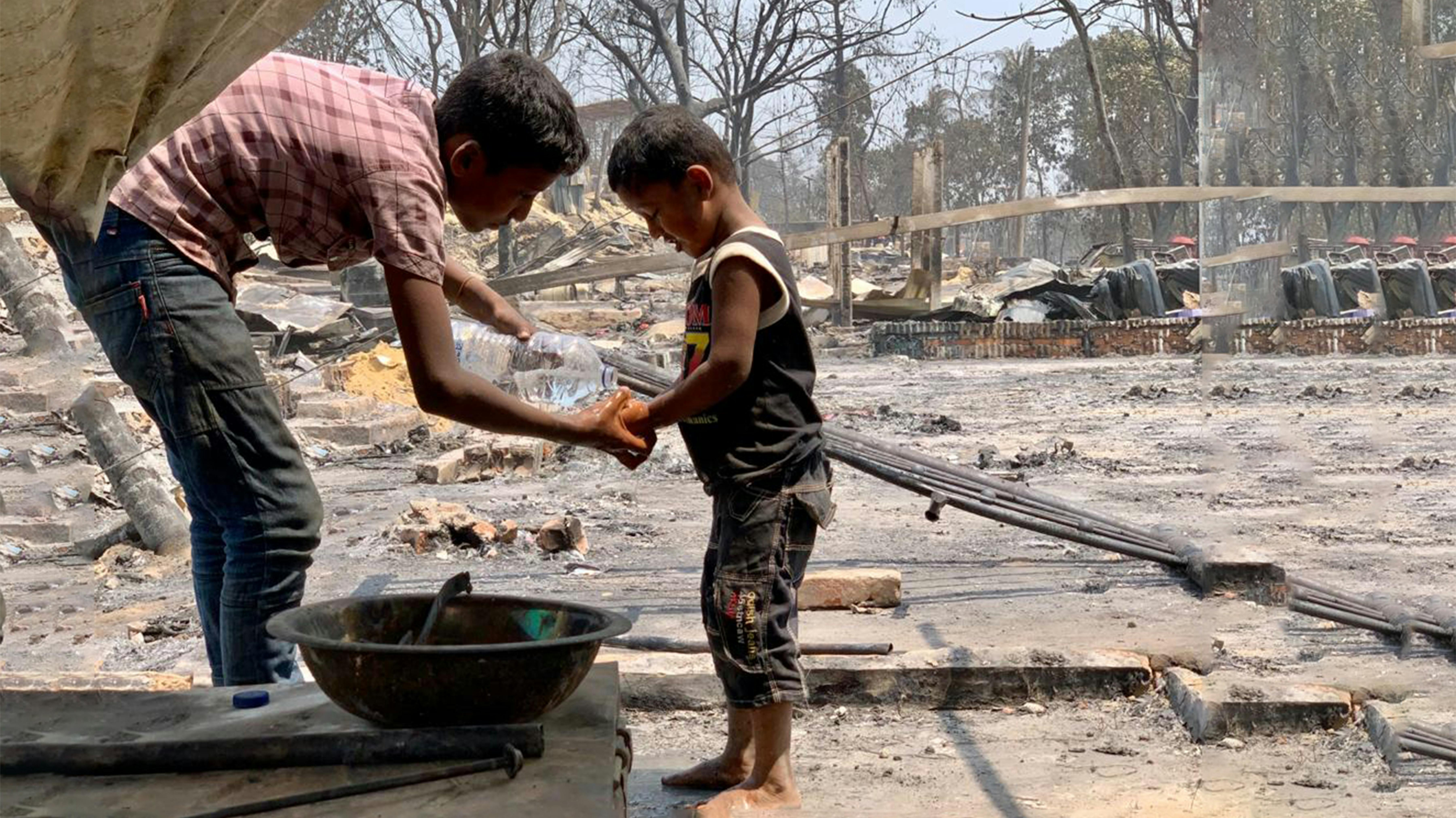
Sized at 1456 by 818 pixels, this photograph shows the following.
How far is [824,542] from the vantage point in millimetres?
6453

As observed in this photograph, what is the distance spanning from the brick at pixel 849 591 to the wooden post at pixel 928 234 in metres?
13.7

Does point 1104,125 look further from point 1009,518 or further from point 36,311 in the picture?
point 1009,518

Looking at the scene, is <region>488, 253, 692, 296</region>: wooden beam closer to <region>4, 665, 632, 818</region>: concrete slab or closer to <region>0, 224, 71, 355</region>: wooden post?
<region>0, 224, 71, 355</region>: wooden post

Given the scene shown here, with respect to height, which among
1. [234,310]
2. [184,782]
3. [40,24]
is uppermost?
[40,24]

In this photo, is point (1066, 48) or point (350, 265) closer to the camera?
point (350, 265)

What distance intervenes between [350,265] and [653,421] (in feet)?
2.50

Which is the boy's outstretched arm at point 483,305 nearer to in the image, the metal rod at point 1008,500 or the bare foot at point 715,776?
the bare foot at point 715,776

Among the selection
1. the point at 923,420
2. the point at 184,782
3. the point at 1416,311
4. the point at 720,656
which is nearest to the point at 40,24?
the point at 184,782

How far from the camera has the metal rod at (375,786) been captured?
189 cm

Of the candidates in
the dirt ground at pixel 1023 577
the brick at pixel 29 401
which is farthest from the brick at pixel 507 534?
the brick at pixel 29 401

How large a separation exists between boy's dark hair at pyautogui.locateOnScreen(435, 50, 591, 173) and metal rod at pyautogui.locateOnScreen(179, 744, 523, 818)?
3.87 ft

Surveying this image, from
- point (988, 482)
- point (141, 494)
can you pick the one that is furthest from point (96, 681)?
point (988, 482)

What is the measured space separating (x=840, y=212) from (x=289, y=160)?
18.5m

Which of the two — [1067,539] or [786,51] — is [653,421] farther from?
[786,51]
